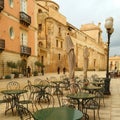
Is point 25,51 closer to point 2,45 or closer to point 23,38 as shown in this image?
point 23,38

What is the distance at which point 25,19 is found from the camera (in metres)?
26.9

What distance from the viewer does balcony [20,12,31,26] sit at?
26.5 metres

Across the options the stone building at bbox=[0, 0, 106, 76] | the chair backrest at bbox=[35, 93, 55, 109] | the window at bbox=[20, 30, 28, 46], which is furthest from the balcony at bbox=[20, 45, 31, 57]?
the chair backrest at bbox=[35, 93, 55, 109]

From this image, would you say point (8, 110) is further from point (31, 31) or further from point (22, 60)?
point (31, 31)

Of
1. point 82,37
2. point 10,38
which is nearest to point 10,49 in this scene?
point 10,38

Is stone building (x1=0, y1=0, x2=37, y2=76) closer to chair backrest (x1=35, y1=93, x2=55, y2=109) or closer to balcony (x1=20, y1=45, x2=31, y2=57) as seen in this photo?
balcony (x1=20, y1=45, x2=31, y2=57)

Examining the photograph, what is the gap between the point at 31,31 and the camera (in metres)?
29.7

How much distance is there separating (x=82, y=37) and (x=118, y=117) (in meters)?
59.7

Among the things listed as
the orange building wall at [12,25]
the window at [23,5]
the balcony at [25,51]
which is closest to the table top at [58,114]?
the orange building wall at [12,25]

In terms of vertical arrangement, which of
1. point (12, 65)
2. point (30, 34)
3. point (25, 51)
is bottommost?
point (12, 65)

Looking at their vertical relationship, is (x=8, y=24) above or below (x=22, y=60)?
above

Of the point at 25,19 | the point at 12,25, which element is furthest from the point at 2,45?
the point at 25,19

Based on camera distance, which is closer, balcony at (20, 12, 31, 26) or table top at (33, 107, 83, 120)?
table top at (33, 107, 83, 120)

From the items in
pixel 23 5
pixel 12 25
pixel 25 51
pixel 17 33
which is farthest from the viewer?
pixel 23 5
